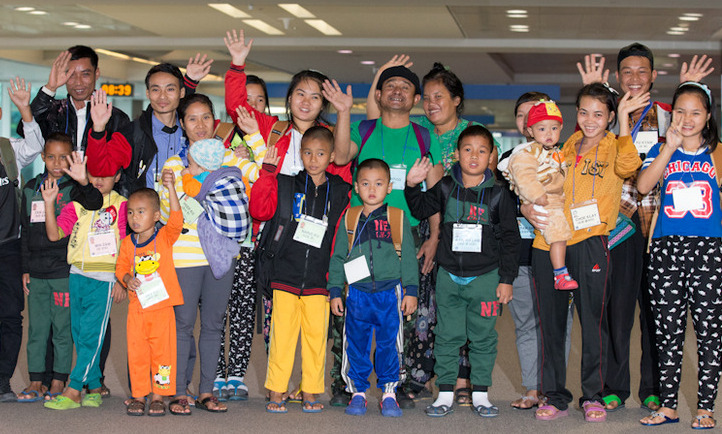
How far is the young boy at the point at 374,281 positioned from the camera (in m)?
3.66

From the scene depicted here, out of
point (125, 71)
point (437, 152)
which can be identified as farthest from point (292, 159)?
point (125, 71)

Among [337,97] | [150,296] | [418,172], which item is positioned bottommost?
[150,296]

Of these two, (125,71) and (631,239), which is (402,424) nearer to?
(631,239)

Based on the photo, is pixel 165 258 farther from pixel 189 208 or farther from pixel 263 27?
pixel 263 27

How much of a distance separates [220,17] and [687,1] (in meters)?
5.36

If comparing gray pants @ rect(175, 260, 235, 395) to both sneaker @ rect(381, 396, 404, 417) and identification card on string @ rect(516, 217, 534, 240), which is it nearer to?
sneaker @ rect(381, 396, 404, 417)

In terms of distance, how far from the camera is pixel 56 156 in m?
3.86

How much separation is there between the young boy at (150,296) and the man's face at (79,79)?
90cm

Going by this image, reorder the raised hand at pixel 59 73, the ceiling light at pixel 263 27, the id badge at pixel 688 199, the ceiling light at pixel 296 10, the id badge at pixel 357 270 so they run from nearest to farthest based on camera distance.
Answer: the id badge at pixel 688 199 → the id badge at pixel 357 270 → the raised hand at pixel 59 73 → the ceiling light at pixel 296 10 → the ceiling light at pixel 263 27

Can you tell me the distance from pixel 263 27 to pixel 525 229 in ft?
22.6

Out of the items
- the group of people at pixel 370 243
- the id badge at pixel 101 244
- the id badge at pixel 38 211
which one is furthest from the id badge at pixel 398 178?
the id badge at pixel 38 211

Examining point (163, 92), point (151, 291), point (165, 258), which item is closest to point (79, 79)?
point (163, 92)

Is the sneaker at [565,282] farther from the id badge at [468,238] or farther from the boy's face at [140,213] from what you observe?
the boy's face at [140,213]

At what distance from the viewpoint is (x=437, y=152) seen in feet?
12.9
